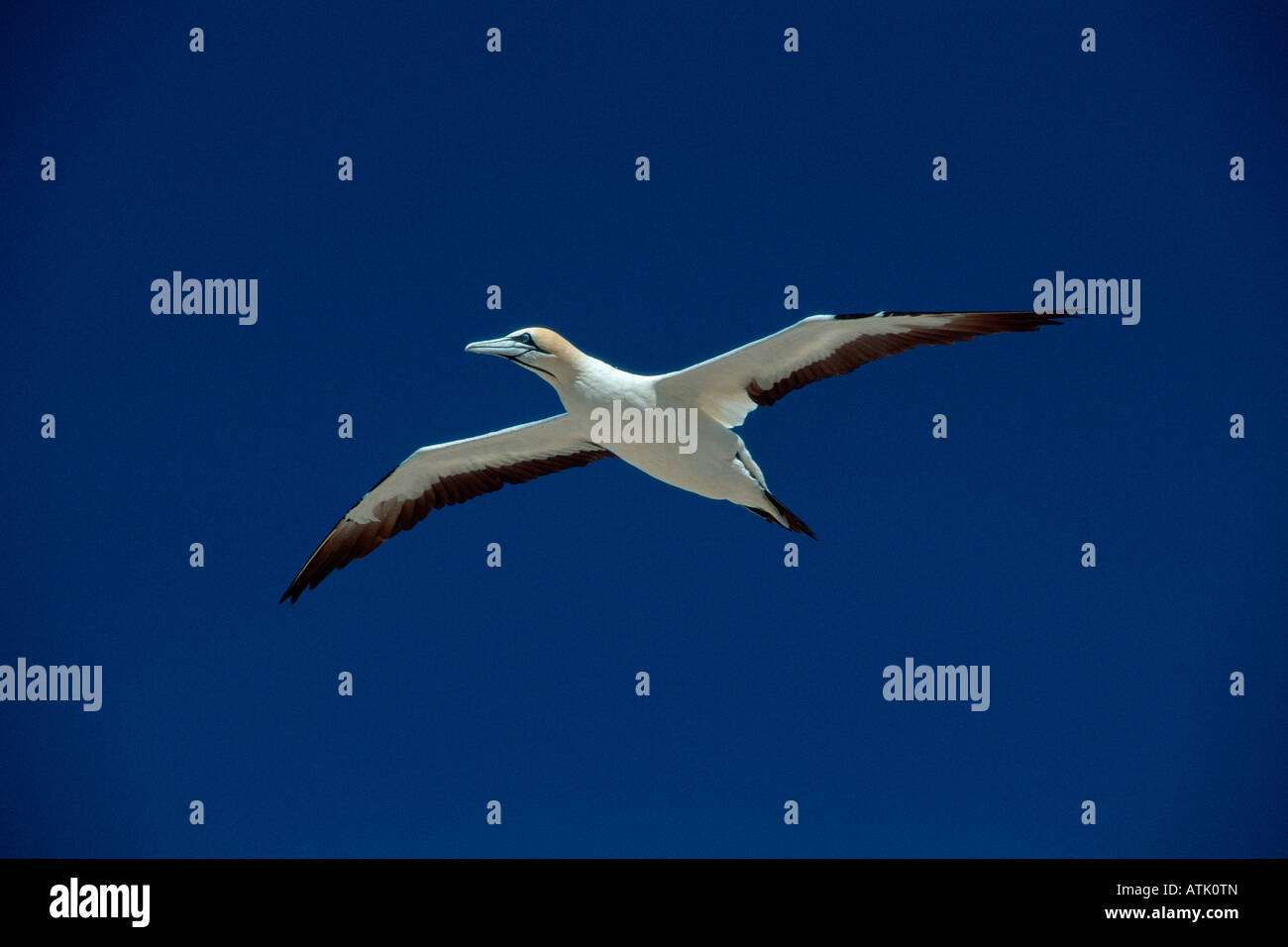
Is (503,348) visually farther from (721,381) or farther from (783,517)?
(783,517)

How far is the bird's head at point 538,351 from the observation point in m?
14.9

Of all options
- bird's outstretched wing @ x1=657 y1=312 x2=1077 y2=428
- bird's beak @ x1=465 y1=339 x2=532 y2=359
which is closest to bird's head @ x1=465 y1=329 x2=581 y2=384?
bird's beak @ x1=465 y1=339 x2=532 y2=359

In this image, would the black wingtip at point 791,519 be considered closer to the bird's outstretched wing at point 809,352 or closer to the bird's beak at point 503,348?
the bird's outstretched wing at point 809,352

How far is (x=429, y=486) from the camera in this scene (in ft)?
56.5

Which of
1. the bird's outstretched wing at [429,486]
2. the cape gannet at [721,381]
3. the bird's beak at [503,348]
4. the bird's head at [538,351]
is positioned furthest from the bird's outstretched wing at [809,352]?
the bird's outstretched wing at [429,486]

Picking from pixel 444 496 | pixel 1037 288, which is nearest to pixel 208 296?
pixel 444 496

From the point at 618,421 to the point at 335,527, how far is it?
4267 millimetres

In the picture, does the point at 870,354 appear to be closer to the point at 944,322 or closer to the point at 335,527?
the point at 944,322

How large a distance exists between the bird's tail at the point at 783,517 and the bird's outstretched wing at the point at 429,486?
2.38m

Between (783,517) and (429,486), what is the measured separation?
4.57 meters

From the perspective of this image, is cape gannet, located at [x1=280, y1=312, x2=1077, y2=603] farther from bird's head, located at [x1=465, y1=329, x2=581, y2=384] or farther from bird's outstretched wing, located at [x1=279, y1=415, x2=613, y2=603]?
bird's outstretched wing, located at [x1=279, y1=415, x2=613, y2=603]

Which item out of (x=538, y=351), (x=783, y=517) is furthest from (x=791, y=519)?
(x=538, y=351)

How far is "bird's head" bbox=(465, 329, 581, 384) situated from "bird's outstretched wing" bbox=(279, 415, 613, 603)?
1857 millimetres

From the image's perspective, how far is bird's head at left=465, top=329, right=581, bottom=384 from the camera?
14.9 m
